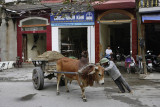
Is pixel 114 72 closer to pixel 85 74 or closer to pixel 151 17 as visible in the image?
pixel 85 74

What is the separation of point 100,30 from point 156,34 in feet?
Answer: 14.2

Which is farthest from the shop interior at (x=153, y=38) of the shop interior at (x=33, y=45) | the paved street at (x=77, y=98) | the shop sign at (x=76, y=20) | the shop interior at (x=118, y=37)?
the paved street at (x=77, y=98)

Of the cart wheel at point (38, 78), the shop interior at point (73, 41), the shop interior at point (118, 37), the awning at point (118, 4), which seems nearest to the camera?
the cart wheel at point (38, 78)

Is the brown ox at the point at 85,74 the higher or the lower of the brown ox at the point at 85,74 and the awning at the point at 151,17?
the lower

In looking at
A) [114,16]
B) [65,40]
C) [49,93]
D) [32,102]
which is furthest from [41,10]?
[32,102]

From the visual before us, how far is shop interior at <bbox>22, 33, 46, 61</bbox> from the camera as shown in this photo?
1730 centimetres

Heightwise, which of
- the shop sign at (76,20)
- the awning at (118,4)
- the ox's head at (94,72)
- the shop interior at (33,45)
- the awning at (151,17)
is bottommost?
the ox's head at (94,72)

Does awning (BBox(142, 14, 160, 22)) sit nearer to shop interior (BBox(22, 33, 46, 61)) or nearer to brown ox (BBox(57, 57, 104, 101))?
brown ox (BBox(57, 57, 104, 101))

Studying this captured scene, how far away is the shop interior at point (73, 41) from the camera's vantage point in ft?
52.6

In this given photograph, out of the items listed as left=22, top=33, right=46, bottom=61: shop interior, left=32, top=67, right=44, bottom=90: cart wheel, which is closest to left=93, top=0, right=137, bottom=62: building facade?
left=22, top=33, right=46, bottom=61: shop interior

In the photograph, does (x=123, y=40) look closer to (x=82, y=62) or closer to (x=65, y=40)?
(x=65, y=40)

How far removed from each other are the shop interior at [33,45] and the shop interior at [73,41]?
2.29m

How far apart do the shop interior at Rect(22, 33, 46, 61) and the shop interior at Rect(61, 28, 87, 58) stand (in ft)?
7.51

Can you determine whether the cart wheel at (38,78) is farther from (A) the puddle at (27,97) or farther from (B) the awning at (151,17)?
(B) the awning at (151,17)
